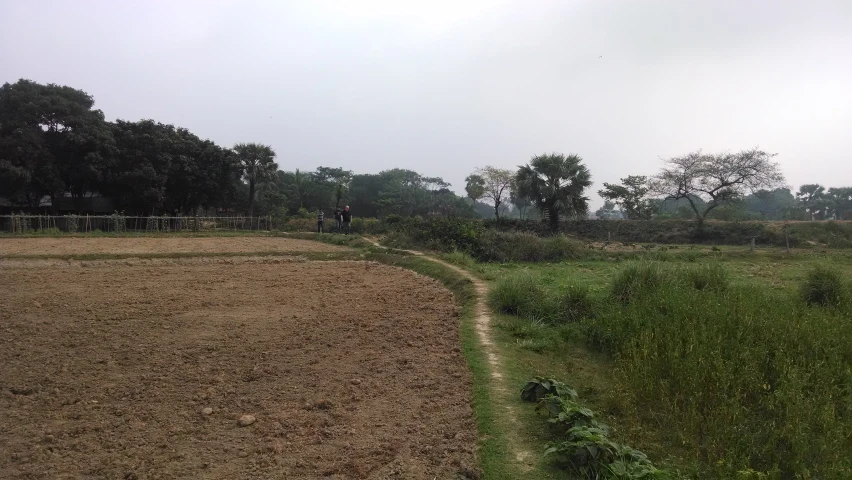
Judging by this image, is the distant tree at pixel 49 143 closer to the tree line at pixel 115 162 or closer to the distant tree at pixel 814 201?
the tree line at pixel 115 162

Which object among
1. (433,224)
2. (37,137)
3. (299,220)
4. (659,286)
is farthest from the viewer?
(299,220)

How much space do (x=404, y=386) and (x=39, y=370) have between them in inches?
168

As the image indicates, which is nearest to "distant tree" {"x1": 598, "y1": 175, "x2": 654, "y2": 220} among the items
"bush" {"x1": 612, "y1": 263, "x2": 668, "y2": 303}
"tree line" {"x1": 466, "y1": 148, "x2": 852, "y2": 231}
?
"tree line" {"x1": 466, "y1": 148, "x2": 852, "y2": 231}

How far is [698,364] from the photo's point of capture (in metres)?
5.47

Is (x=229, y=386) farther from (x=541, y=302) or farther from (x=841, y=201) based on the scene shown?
(x=841, y=201)

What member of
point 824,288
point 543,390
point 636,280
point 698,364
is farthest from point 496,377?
point 824,288

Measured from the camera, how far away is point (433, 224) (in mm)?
20891

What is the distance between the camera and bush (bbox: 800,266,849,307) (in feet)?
28.5

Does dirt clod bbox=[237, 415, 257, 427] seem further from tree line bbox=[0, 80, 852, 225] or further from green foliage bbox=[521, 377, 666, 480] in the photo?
tree line bbox=[0, 80, 852, 225]

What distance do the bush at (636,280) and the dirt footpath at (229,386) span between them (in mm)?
2923

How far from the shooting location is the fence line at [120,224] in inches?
1032

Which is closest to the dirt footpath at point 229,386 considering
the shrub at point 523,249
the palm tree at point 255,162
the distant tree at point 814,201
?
the shrub at point 523,249

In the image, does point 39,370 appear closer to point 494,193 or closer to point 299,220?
point 299,220

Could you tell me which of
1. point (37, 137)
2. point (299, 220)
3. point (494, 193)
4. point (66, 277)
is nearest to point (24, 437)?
point (66, 277)
